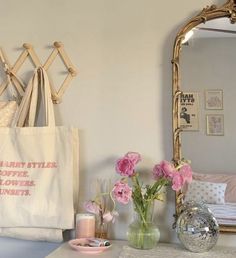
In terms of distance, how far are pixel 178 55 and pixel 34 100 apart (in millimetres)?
637

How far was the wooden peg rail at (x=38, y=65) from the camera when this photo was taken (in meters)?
1.65

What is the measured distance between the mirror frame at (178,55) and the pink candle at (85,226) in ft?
1.12

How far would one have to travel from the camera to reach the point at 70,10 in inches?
65.4

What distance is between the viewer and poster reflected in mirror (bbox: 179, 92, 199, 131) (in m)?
1.49

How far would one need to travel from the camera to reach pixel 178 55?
150 centimetres

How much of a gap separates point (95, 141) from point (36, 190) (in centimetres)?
32

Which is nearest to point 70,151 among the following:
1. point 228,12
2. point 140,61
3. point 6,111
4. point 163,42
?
point 6,111

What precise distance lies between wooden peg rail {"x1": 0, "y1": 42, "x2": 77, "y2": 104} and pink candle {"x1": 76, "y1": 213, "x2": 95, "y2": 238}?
20.4 inches

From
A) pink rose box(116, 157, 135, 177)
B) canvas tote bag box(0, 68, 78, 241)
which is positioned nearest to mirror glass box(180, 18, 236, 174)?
pink rose box(116, 157, 135, 177)

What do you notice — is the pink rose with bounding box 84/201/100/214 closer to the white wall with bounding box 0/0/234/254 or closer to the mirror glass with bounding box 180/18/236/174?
the white wall with bounding box 0/0/234/254

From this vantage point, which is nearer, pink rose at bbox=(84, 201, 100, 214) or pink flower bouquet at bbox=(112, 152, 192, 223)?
pink flower bouquet at bbox=(112, 152, 192, 223)

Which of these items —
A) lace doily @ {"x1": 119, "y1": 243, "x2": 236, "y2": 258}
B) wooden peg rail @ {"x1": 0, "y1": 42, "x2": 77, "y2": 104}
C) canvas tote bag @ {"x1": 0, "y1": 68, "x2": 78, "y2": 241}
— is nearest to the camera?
lace doily @ {"x1": 119, "y1": 243, "x2": 236, "y2": 258}

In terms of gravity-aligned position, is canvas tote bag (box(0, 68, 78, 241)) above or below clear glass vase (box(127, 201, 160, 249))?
above

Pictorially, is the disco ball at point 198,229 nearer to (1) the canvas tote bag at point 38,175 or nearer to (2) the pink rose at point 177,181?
(2) the pink rose at point 177,181
